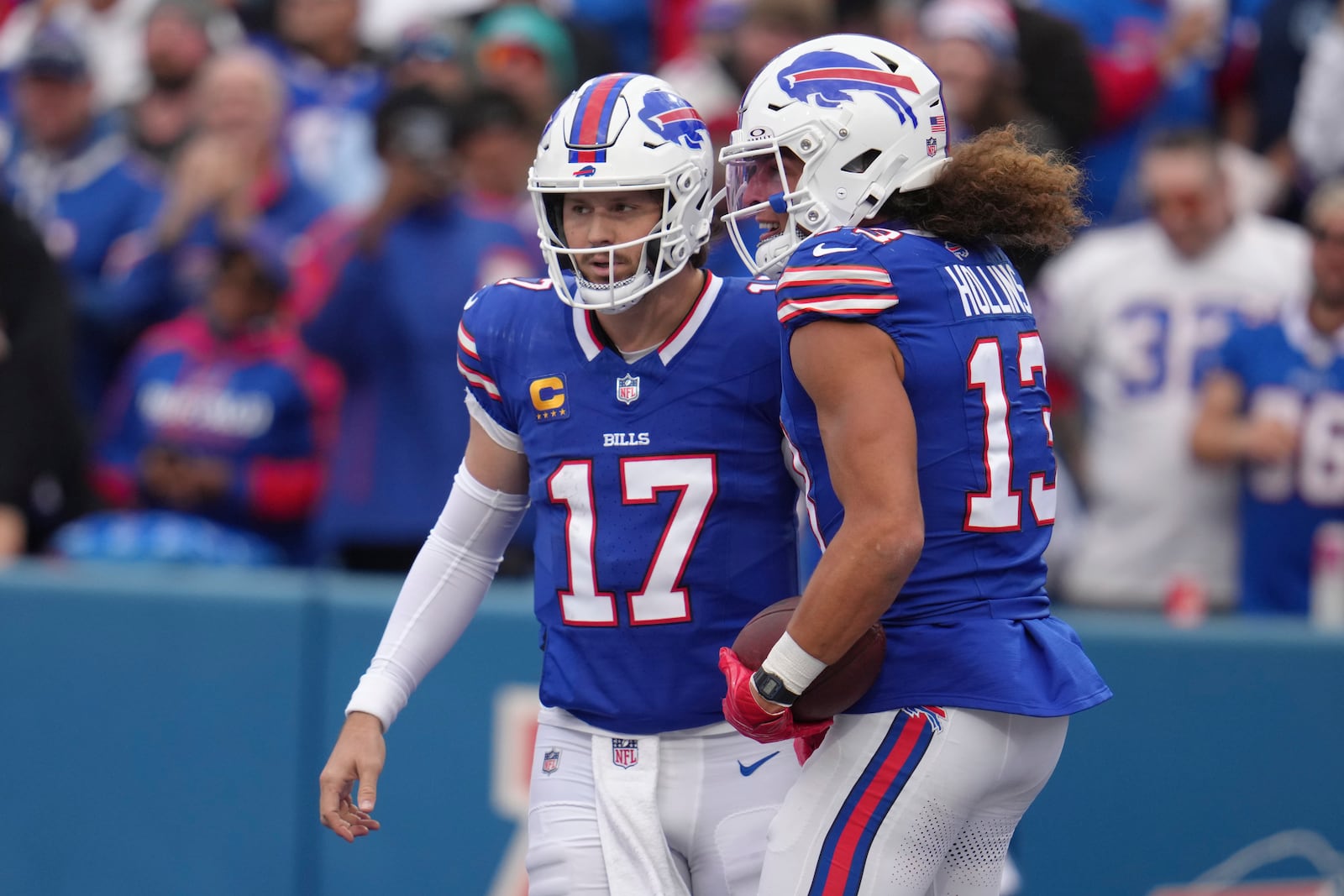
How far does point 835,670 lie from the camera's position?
2799 mm

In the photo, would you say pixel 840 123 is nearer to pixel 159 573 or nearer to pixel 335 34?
pixel 159 573

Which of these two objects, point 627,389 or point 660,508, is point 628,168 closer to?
point 627,389

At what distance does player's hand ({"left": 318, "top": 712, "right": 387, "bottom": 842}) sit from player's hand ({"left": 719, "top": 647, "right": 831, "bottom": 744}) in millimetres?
734

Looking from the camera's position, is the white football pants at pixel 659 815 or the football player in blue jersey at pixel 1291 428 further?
the football player in blue jersey at pixel 1291 428

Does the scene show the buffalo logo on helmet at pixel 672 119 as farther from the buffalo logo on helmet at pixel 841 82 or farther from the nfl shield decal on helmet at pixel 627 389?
the nfl shield decal on helmet at pixel 627 389

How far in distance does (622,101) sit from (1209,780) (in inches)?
111

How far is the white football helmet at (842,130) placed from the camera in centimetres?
302

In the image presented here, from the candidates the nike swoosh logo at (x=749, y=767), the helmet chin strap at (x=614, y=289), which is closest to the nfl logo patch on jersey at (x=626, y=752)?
the nike swoosh logo at (x=749, y=767)

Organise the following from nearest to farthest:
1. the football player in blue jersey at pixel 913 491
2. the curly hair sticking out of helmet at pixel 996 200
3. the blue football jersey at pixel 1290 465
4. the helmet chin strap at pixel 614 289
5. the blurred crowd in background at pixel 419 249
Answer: the football player in blue jersey at pixel 913 491
the curly hair sticking out of helmet at pixel 996 200
the helmet chin strap at pixel 614 289
the blue football jersey at pixel 1290 465
the blurred crowd in background at pixel 419 249

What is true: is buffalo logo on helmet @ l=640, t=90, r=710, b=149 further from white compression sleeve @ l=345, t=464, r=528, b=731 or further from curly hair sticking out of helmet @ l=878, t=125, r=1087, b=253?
white compression sleeve @ l=345, t=464, r=528, b=731

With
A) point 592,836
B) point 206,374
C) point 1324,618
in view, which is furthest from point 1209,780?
point 206,374

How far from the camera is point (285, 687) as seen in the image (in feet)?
16.9

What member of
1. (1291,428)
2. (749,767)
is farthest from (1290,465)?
(749,767)

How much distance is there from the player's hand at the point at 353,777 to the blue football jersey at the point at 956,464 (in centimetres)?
93
